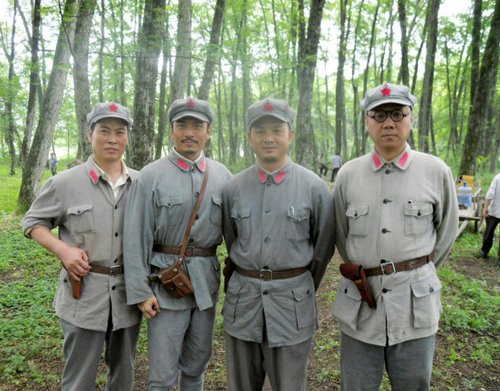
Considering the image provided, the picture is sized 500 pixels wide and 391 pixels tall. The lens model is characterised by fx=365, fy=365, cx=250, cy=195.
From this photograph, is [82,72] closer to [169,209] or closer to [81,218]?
[81,218]

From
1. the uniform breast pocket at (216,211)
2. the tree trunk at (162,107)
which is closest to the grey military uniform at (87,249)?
the uniform breast pocket at (216,211)

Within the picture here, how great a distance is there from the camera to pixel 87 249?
8.68ft

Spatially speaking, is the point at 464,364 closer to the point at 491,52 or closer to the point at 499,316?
the point at 499,316

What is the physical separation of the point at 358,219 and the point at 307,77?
7.63 meters

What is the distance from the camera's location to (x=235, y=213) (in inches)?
111

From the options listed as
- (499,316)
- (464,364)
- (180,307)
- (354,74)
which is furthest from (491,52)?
(354,74)

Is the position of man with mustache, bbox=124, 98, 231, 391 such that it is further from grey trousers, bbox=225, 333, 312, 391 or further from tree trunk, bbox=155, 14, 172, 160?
tree trunk, bbox=155, 14, 172, 160


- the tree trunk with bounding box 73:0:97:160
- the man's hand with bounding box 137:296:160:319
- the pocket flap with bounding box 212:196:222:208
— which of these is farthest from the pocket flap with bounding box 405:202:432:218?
the tree trunk with bounding box 73:0:97:160

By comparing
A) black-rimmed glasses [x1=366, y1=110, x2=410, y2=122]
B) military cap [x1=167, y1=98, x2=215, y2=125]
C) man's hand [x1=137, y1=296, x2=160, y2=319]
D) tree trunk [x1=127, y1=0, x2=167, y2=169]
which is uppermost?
tree trunk [x1=127, y1=0, x2=167, y2=169]

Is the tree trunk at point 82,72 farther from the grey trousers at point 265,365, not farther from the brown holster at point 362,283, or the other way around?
the brown holster at point 362,283

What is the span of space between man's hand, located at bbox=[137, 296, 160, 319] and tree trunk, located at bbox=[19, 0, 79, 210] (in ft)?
26.8

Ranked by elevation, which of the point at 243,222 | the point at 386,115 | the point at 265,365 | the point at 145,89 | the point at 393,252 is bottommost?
the point at 265,365

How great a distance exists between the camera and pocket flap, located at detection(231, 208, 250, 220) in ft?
9.01

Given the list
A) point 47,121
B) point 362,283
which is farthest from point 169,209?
point 47,121
